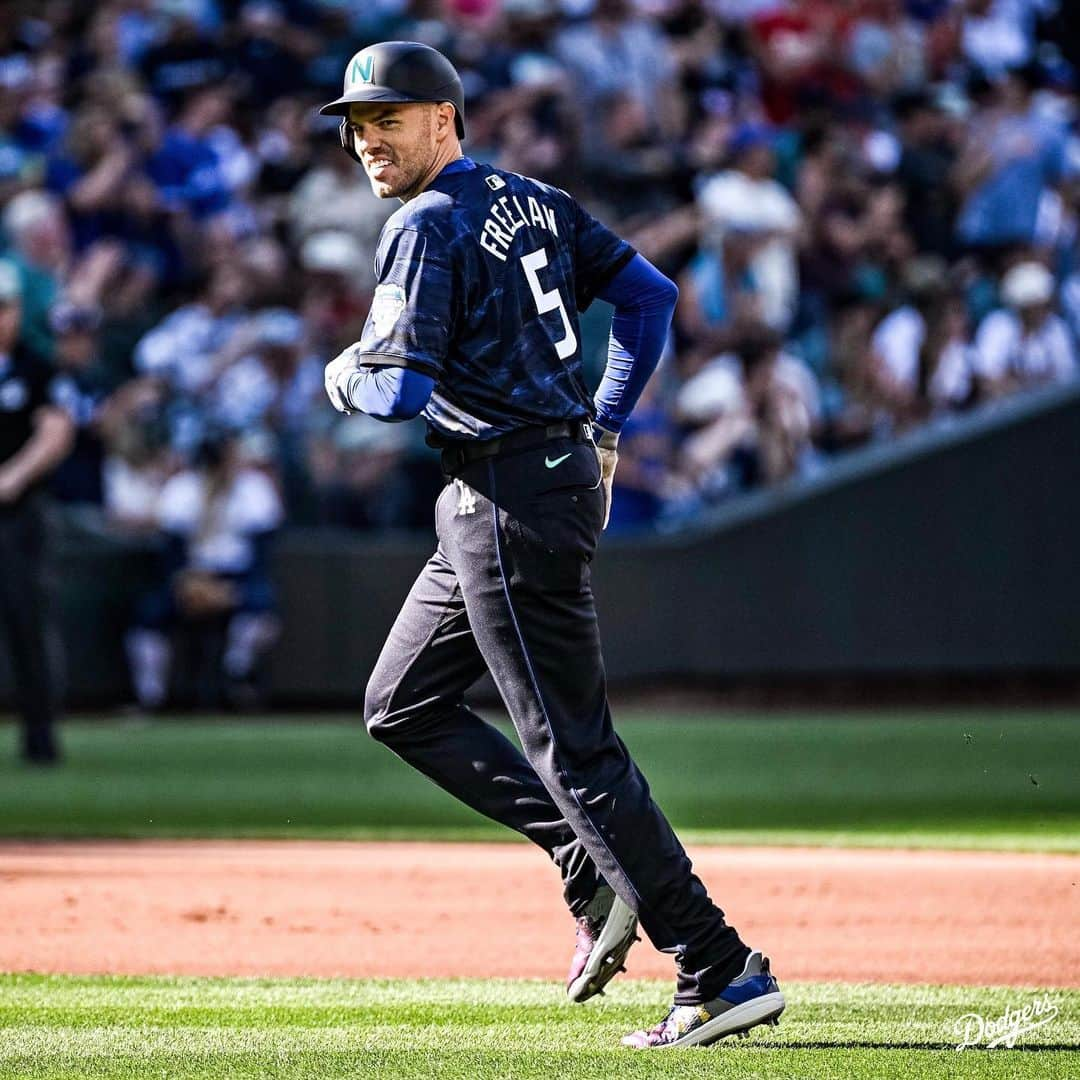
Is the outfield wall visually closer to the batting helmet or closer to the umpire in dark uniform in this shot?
the umpire in dark uniform

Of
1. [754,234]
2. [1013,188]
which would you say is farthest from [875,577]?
[1013,188]

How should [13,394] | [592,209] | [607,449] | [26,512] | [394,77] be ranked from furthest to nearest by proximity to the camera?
1. [592,209]
2. [26,512]
3. [13,394]
4. [607,449]
5. [394,77]

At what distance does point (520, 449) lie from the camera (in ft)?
14.3

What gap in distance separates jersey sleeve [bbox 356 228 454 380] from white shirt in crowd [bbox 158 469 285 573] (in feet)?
30.1

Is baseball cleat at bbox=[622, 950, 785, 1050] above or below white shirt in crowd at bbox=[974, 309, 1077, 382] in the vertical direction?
above

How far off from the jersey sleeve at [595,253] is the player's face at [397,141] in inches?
14.4

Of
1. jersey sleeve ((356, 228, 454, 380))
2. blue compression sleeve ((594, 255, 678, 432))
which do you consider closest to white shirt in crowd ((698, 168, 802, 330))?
blue compression sleeve ((594, 255, 678, 432))

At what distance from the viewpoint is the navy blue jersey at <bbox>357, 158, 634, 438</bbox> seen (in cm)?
418

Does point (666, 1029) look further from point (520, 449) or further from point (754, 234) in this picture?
point (754, 234)

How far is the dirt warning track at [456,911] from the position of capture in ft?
18.5

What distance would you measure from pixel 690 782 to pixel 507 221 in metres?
6.50

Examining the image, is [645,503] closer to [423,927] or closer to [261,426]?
[261,426]

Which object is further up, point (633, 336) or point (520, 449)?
point (633, 336)

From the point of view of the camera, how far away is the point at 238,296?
1366cm
